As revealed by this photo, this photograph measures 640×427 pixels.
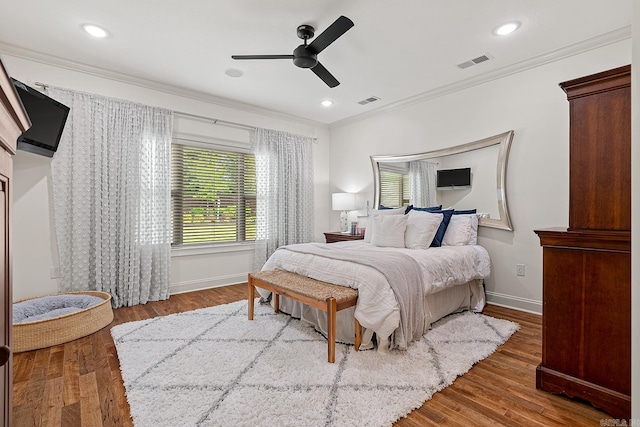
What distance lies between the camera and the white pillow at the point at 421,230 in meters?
3.38

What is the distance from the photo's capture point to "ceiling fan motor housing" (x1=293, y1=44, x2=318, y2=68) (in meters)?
2.58

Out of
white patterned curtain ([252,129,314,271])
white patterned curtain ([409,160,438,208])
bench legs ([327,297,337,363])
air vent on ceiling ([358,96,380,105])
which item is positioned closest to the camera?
bench legs ([327,297,337,363])

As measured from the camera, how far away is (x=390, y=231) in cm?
356

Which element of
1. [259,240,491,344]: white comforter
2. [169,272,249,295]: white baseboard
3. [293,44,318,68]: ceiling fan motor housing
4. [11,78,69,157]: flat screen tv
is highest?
[293,44,318,68]: ceiling fan motor housing

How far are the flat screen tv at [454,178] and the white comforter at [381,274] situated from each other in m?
0.81

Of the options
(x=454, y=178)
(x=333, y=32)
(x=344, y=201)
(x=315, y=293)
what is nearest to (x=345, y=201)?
(x=344, y=201)

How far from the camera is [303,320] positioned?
2920 millimetres

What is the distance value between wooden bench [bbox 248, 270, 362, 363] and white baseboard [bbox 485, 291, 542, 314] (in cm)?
203

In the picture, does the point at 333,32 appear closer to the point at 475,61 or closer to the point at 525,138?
the point at 475,61

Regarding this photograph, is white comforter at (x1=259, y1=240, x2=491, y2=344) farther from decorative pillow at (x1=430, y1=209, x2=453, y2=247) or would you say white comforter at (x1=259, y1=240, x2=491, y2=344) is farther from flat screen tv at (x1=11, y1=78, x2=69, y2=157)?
flat screen tv at (x1=11, y1=78, x2=69, y2=157)

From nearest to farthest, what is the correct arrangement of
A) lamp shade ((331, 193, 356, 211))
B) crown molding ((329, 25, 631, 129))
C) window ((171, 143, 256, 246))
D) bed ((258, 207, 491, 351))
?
bed ((258, 207, 491, 351))
crown molding ((329, 25, 631, 129))
window ((171, 143, 256, 246))
lamp shade ((331, 193, 356, 211))

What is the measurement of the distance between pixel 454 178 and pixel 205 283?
3.52 metres

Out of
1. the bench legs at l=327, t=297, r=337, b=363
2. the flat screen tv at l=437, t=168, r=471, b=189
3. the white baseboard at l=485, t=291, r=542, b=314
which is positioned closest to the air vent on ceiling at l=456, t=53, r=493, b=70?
the flat screen tv at l=437, t=168, r=471, b=189

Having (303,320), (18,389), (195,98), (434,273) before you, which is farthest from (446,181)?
(18,389)
